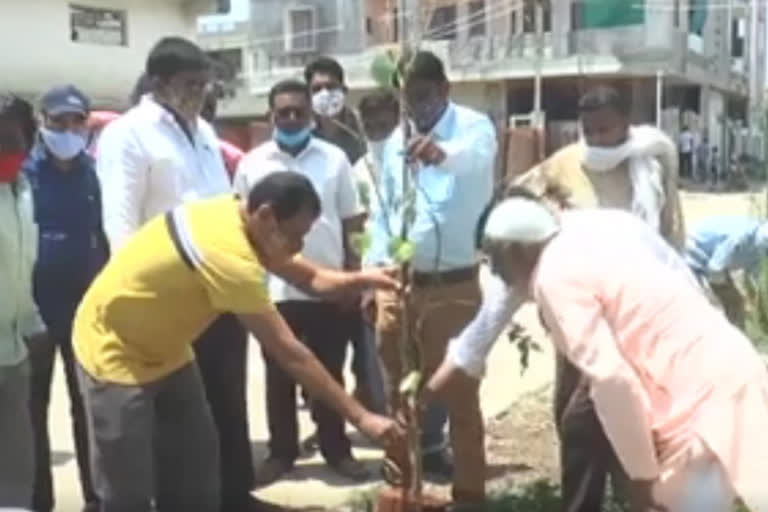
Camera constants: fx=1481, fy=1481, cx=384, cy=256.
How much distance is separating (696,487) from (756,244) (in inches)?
114

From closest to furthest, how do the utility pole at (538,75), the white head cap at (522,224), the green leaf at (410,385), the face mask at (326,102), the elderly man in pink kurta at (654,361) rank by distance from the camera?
the elderly man in pink kurta at (654,361) → the white head cap at (522,224) → the green leaf at (410,385) → the face mask at (326,102) → the utility pole at (538,75)

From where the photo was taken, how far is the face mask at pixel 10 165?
4.46 m

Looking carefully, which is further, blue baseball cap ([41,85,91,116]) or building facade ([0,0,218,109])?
building facade ([0,0,218,109])

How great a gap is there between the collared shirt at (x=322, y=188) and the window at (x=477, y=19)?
119ft

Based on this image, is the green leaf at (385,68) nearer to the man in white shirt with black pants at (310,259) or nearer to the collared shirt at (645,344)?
the collared shirt at (645,344)

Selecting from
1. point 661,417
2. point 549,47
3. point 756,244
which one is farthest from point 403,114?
point 549,47

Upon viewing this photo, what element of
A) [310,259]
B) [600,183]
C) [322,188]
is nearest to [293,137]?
[322,188]

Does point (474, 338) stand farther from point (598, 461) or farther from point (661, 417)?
point (661, 417)

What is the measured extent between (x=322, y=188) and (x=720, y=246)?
1667mm

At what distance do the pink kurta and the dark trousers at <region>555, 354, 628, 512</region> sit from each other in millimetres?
634

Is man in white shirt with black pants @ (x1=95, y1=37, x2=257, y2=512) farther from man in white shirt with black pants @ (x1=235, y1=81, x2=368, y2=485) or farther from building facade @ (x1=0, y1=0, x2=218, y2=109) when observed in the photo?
building facade @ (x1=0, y1=0, x2=218, y2=109)

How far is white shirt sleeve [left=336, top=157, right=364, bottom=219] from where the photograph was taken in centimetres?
603

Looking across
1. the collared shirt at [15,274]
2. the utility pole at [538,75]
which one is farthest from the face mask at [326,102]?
the utility pole at [538,75]

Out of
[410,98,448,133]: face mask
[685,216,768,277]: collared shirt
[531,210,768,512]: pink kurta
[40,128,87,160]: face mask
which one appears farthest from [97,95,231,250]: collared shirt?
[685,216,768,277]: collared shirt
